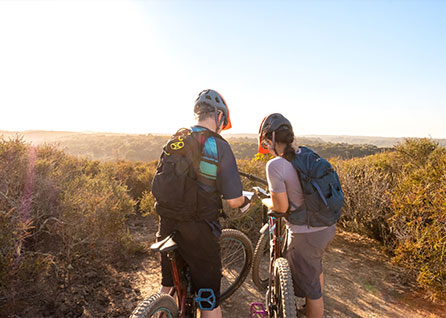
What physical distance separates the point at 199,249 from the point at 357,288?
10.9ft

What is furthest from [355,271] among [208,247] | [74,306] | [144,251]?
[74,306]

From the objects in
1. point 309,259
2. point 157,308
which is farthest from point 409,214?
point 157,308

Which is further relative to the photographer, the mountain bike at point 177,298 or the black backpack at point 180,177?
the black backpack at point 180,177

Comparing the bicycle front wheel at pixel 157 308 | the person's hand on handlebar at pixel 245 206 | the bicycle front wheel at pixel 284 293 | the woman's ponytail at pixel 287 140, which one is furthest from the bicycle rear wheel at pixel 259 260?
the bicycle front wheel at pixel 157 308

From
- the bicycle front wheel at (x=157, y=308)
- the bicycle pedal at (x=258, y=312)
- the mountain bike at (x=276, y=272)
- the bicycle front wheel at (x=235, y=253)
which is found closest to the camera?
the bicycle front wheel at (x=157, y=308)

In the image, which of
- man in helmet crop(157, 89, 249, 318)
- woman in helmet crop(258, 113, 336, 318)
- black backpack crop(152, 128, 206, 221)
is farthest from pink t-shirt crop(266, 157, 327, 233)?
black backpack crop(152, 128, 206, 221)

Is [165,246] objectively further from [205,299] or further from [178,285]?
[205,299]

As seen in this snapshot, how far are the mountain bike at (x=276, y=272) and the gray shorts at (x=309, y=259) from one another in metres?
0.16

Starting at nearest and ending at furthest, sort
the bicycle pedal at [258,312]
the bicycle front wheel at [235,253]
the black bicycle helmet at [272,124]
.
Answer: the black bicycle helmet at [272,124], the bicycle pedal at [258,312], the bicycle front wheel at [235,253]

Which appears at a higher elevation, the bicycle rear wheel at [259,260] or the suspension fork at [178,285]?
the suspension fork at [178,285]

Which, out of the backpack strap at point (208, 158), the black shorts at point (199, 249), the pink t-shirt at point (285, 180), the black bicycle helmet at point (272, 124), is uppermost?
the black bicycle helmet at point (272, 124)

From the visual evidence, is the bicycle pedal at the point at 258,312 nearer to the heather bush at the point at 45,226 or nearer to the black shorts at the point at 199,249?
the black shorts at the point at 199,249

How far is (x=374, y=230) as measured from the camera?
532 cm

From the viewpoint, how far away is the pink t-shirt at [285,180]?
7.06 feet
